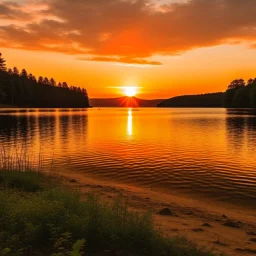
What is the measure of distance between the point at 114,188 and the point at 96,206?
31.7ft

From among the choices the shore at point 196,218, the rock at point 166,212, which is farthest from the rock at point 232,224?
the rock at point 166,212

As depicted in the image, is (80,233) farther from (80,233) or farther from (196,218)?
(196,218)

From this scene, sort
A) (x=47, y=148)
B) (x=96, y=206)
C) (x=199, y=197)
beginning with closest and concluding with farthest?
(x=96, y=206), (x=199, y=197), (x=47, y=148)

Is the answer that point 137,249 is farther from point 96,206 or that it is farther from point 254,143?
point 254,143

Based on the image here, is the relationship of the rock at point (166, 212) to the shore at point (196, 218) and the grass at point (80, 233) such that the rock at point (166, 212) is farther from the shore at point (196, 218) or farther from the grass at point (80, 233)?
the grass at point (80, 233)

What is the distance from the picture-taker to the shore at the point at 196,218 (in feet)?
38.5

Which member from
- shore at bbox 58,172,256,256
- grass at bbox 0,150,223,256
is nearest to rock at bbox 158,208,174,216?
shore at bbox 58,172,256,256

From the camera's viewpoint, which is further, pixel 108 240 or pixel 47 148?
pixel 47 148

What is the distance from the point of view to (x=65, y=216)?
10.3m

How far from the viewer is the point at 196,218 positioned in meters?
15.0

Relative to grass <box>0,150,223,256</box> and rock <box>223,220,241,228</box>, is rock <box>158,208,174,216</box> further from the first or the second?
grass <box>0,150,223,256</box>

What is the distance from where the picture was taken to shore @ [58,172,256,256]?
1172 cm

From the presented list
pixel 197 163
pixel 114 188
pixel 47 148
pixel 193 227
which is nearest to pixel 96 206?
pixel 193 227

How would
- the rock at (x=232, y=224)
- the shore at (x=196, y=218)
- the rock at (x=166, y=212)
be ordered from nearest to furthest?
the shore at (x=196, y=218) → the rock at (x=232, y=224) → the rock at (x=166, y=212)
